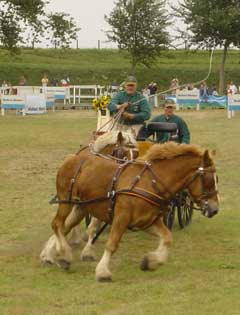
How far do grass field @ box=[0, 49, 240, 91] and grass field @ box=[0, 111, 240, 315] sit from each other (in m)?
39.3

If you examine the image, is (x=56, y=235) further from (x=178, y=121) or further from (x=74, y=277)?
(x=178, y=121)

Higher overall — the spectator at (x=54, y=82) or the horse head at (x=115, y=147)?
the horse head at (x=115, y=147)

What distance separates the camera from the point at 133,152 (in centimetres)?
988

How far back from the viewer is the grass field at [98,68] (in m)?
56.4

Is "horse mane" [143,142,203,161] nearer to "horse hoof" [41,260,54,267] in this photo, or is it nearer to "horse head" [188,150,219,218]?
"horse head" [188,150,219,218]

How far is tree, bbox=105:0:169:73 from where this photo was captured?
184ft

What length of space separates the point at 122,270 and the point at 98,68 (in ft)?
164

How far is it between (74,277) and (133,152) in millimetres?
2045

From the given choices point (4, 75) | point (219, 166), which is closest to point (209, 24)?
point (4, 75)

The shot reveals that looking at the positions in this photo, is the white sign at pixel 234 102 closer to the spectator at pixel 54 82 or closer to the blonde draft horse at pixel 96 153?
the spectator at pixel 54 82

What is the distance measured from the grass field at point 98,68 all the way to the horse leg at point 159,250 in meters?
44.7

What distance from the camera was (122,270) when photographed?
8789 millimetres

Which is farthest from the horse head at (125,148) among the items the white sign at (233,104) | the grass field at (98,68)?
the grass field at (98,68)

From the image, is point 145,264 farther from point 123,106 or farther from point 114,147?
point 123,106
